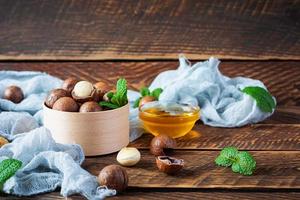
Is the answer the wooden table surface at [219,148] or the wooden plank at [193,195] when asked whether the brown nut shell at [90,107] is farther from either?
the wooden plank at [193,195]

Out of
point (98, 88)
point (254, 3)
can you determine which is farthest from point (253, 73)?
point (98, 88)

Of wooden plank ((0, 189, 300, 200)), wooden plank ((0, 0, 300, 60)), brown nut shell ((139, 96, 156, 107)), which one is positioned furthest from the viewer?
wooden plank ((0, 0, 300, 60))

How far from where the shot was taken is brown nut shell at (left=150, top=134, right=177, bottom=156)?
120 cm

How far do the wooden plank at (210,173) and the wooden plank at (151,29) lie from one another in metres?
0.55

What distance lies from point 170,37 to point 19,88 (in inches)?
17.6

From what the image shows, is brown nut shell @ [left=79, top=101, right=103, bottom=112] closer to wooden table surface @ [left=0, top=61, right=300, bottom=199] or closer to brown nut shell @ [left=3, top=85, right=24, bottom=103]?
wooden table surface @ [left=0, top=61, right=300, bottom=199]

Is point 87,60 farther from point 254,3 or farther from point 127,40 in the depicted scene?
point 254,3

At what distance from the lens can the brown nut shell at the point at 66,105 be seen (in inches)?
46.4

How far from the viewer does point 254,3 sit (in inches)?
66.5

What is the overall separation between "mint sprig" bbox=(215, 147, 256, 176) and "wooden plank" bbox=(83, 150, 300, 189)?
0.04 feet

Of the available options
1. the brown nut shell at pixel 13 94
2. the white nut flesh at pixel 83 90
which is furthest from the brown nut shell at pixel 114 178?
the brown nut shell at pixel 13 94

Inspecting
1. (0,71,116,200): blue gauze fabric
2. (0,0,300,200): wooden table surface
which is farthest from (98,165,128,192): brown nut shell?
(0,0,300,200): wooden table surface

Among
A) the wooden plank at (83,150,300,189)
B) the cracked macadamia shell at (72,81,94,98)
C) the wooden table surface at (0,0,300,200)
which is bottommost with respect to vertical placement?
the wooden plank at (83,150,300,189)

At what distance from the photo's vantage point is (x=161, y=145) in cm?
120
